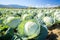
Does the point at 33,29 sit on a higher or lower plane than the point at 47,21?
higher

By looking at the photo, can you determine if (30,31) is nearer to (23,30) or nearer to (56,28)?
(23,30)

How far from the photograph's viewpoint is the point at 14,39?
2.69m

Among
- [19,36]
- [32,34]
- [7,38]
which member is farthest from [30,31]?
[7,38]

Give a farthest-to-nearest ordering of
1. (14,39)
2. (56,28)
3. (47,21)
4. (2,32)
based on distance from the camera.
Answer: (56,28), (47,21), (2,32), (14,39)

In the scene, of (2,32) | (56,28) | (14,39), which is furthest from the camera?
(56,28)

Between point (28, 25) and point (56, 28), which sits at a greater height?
point (28, 25)

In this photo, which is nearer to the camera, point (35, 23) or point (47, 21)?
point (35, 23)

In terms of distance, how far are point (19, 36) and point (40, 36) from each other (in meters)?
0.35

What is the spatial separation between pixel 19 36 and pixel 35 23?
34cm

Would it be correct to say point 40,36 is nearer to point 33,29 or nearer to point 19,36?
point 33,29

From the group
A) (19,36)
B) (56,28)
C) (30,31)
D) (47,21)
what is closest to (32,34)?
(30,31)

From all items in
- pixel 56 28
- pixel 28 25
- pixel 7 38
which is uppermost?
pixel 28 25

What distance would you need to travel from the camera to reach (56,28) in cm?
514

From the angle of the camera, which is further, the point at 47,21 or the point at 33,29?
the point at 47,21
